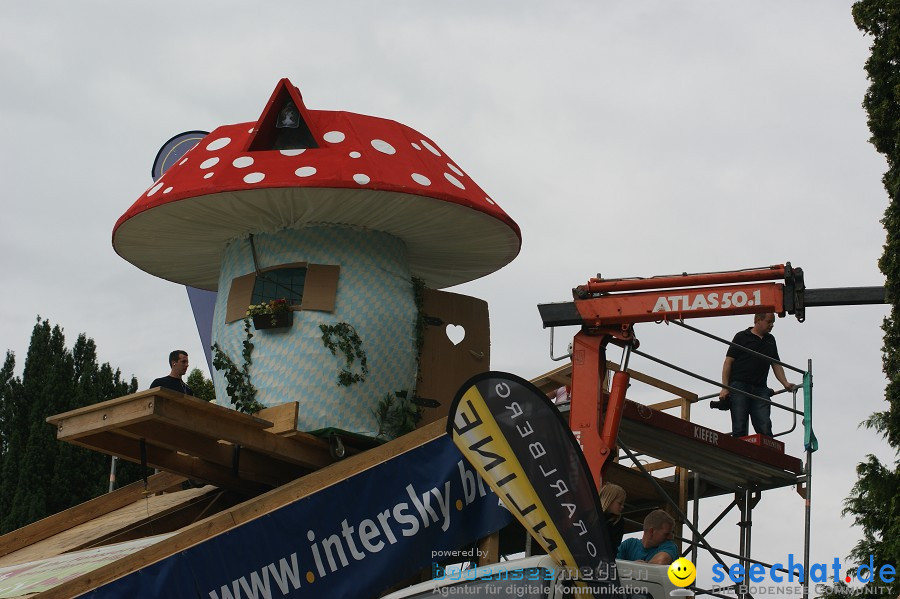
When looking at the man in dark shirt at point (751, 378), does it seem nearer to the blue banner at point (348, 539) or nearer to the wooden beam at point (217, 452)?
the blue banner at point (348, 539)

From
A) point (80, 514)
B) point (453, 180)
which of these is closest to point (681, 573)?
point (453, 180)

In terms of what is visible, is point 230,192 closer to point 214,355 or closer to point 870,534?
point 214,355

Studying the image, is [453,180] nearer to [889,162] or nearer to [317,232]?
[317,232]

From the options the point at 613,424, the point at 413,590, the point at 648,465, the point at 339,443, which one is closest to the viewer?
the point at 413,590

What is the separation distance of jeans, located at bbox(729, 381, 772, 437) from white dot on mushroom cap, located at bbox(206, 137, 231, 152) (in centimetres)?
552

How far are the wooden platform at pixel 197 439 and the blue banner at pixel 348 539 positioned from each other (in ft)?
3.70

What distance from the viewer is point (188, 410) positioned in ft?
39.2

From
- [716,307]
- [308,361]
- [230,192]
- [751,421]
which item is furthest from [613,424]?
[230,192]

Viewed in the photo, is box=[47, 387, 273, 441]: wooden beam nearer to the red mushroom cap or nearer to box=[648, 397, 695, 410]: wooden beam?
the red mushroom cap

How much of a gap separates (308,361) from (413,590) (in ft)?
17.9

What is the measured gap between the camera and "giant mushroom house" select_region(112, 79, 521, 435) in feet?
43.7

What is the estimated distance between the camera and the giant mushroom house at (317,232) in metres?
13.3

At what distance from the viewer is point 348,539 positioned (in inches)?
462

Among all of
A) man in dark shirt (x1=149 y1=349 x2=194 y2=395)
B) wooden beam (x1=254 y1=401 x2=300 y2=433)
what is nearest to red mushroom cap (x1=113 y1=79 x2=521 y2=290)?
man in dark shirt (x1=149 y1=349 x2=194 y2=395)
